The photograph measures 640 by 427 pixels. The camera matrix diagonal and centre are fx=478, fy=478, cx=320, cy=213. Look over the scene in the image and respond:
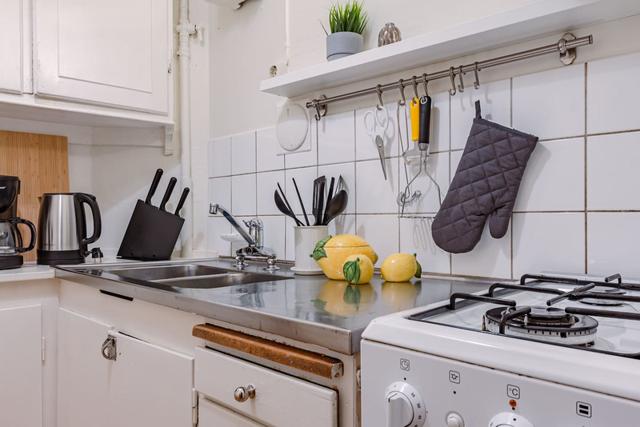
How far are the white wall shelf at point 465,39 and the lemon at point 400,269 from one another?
51 cm

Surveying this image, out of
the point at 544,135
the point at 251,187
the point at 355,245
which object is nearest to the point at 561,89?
the point at 544,135

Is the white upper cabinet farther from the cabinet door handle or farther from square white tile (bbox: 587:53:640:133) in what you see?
square white tile (bbox: 587:53:640:133)

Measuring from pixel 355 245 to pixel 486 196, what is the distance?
Answer: 1.12ft

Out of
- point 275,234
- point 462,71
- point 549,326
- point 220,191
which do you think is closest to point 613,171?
point 462,71

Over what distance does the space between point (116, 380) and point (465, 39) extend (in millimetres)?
1208

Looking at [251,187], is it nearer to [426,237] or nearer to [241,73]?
A: [241,73]

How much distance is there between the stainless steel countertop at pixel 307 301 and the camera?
2.41ft

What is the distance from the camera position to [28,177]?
193 centimetres

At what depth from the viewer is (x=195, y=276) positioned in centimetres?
161

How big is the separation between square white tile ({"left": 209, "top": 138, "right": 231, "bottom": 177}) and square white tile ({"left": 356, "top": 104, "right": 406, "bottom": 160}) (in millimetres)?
704

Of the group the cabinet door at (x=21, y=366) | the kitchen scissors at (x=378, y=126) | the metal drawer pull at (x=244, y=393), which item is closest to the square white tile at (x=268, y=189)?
the kitchen scissors at (x=378, y=126)

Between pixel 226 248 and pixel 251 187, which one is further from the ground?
pixel 251 187

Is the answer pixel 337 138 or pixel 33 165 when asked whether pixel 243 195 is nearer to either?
pixel 337 138

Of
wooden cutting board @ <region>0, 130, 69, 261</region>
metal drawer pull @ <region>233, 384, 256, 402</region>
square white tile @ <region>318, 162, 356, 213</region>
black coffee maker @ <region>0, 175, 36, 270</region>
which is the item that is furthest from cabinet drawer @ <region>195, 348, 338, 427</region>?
wooden cutting board @ <region>0, 130, 69, 261</region>
